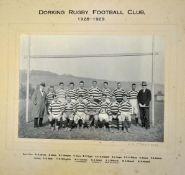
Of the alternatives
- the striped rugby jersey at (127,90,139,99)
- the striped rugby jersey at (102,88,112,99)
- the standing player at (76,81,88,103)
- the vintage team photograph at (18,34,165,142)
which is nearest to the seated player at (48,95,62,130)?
the vintage team photograph at (18,34,165,142)

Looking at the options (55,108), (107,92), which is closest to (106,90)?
(107,92)

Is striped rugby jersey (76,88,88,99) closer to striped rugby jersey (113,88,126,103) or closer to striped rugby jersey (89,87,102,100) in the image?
striped rugby jersey (89,87,102,100)

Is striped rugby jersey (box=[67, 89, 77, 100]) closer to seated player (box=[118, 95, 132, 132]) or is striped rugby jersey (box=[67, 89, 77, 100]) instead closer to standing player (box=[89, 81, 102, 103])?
standing player (box=[89, 81, 102, 103])

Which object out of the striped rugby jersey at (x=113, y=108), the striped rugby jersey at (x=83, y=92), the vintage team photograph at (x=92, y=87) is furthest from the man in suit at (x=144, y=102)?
the striped rugby jersey at (x=83, y=92)

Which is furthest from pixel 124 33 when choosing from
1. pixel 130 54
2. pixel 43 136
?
pixel 43 136

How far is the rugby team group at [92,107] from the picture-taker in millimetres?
1272

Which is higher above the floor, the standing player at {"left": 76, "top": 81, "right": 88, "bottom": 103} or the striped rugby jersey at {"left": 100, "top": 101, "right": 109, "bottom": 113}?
the standing player at {"left": 76, "top": 81, "right": 88, "bottom": 103}

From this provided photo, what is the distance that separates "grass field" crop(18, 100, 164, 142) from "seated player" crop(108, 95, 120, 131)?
0.04m

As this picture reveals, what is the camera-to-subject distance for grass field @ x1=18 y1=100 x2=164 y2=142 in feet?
4.15

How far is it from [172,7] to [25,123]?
84 centimetres

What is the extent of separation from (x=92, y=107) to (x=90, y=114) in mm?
32

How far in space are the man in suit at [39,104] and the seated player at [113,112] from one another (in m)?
0.30

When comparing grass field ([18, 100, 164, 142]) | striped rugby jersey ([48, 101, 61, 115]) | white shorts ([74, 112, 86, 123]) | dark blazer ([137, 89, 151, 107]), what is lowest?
grass field ([18, 100, 164, 142])

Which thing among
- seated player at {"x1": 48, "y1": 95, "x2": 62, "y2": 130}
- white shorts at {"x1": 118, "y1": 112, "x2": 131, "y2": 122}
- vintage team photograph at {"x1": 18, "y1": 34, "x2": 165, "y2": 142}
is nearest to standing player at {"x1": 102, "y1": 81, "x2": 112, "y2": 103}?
vintage team photograph at {"x1": 18, "y1": 34, "x2": 165, "y2": 142}
